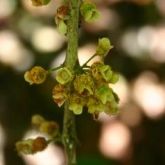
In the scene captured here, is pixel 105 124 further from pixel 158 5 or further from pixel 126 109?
pixel 158 5

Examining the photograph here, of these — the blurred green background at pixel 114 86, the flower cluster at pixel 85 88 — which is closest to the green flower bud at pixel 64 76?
the flower cluster at pixel 85 88

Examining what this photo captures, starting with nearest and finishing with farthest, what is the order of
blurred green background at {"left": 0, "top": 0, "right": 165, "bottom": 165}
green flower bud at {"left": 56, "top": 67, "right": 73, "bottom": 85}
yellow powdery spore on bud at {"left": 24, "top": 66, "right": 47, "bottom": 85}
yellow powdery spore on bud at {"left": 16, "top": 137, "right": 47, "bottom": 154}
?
green flower bud at {"left": 56, "top": 67, "right": 73, "bottom": 85} < yellow powdery spore on bud at {"left": 24, "top": 66, "right": 47, "bottom": 85} < yellow powdery spore on bud at {"left": 16, "top": 137, "right": 47, "bottom": 154} < blurred green background at {"left": 0, "top": 0, "right": 165, "bottom": 165}

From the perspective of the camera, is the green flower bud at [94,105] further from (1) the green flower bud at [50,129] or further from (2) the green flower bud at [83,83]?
(1) the green flower bud at [50,129]

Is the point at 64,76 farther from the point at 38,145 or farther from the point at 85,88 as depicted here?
the point at 38,145

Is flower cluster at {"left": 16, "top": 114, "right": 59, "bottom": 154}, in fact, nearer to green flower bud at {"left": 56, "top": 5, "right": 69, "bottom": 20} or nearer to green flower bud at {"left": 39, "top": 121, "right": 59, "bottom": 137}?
green flower bud at {"left": 39, "top": 121, "right": 59, "bottom": 137}

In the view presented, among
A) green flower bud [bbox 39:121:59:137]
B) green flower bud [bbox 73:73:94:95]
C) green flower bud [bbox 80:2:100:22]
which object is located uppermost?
green flower bud [bbox 80:2:100:22]

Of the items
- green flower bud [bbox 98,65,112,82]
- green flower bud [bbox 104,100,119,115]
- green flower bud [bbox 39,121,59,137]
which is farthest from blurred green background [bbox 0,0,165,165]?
green flower bud [bbox 98,65,112,82]
